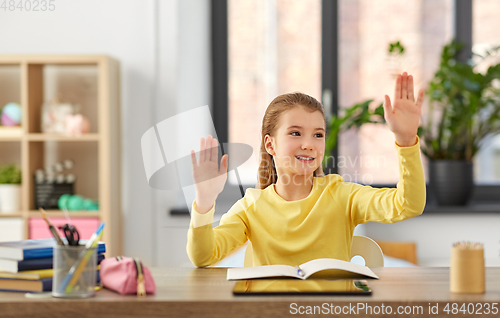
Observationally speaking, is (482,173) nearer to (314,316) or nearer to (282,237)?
(282,237)

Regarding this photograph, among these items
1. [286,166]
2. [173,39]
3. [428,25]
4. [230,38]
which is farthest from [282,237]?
[428,25]

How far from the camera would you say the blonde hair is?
1213mm

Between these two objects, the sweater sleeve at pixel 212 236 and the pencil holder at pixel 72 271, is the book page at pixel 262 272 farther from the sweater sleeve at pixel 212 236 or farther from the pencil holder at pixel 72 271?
Result: the pencil holder at pixel 72 271

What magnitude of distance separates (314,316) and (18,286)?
48 cm

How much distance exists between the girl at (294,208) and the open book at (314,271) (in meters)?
0.16

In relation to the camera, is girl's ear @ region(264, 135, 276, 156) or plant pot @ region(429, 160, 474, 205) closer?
girl's ear @ region(264, 135, 276, 156)

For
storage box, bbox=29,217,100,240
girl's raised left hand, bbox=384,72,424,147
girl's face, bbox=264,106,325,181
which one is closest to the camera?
girl's raised left hand, bbox=384,72,424,147

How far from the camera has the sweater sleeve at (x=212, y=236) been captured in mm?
1029

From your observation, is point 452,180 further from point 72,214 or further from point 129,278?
point 129,278

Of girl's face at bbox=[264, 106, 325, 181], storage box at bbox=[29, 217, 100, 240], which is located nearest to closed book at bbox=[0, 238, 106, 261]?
girl's face at bbox=[264, 106, 325, 181]

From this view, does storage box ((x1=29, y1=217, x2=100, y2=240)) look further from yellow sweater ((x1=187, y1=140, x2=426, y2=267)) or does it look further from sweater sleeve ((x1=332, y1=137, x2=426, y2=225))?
sweater sleeve ((x1=332, y1=137, x2=426, y2=225))

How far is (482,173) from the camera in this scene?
278 cm

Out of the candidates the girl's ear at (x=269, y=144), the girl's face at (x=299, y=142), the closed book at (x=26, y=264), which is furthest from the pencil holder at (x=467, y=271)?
the closed book at (x=26, y=264)

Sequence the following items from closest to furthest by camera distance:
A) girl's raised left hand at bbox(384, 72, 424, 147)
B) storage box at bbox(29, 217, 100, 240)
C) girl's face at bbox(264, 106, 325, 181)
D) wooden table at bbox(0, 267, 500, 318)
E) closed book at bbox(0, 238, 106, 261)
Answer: wooden table at bbox(0, 267, 500, 318)
closed book at bbox(0, 238, 106, 261)
girl's raised left hand at bbox(384, 72, 424, 147)
girl's face at bbox(264, 106, 325, 181)
storage box at bbox(29, 217, 100, 240)
